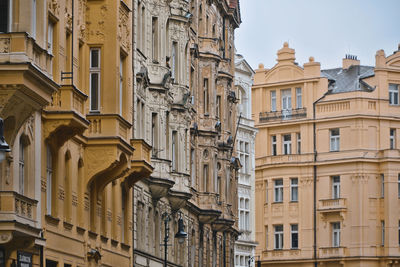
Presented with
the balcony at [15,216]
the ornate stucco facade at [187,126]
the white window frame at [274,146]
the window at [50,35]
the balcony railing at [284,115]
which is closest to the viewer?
the balcony at [15,216]

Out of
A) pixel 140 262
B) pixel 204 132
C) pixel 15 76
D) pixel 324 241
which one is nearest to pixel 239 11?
pixel 204 132

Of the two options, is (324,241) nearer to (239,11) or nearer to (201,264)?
(239,11)

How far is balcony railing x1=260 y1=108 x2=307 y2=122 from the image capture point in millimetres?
99875

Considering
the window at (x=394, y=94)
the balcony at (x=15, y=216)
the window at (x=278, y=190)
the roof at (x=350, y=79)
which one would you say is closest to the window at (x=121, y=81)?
the balcony at (x=15, y=216)

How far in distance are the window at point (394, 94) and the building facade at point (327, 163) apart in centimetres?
8

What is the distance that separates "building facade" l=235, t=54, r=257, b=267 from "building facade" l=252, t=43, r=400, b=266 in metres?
8.36

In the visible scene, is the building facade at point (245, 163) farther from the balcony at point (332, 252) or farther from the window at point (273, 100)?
the window at point (273, 100)

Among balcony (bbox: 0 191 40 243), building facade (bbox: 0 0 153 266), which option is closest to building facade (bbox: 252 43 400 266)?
building facade (bbox: 0 0 153 266)

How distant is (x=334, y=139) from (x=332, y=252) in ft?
29.8

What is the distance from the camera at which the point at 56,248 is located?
35781 millimetres

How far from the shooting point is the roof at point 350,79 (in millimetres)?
99062

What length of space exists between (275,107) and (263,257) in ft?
41.0

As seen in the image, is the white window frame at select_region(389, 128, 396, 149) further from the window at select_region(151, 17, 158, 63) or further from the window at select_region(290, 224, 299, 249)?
the window at select_region(151, 17, 158, 63)

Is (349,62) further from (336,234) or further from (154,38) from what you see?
(154,38)
